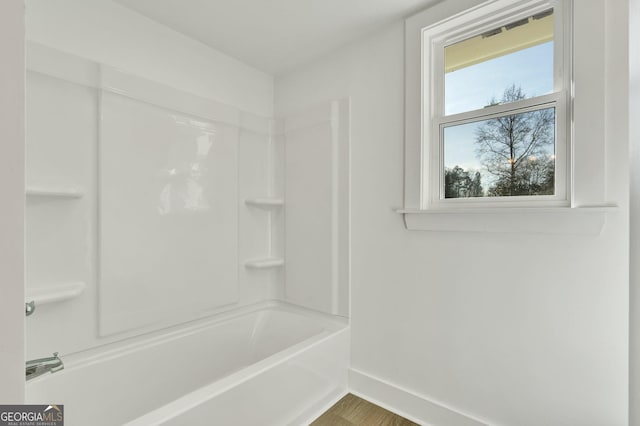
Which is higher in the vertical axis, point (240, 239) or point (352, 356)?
point (240, 239)

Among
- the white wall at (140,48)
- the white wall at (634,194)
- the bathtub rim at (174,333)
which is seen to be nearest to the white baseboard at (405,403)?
the bathtub rim at (174,333)

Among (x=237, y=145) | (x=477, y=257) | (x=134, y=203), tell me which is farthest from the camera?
(x=237, y=145)

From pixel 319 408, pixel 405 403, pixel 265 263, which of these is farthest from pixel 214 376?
pixel 405 403

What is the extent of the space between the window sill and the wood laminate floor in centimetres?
112

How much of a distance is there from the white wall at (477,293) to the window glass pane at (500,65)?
0.26m

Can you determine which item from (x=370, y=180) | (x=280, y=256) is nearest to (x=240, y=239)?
(x=280, y=256)

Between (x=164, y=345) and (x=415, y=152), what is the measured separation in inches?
74.4

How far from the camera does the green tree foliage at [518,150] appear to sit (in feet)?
4.73

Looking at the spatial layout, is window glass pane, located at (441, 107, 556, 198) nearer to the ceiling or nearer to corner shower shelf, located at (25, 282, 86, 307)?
the ceiling

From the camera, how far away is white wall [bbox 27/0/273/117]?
1.48m

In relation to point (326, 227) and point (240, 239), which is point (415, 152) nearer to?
point (326, 227)

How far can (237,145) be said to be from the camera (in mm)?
2266

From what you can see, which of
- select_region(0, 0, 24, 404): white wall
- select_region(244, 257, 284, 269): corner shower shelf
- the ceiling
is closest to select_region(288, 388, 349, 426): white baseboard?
select_region(244, 257, 284, 269): corner shower shelf

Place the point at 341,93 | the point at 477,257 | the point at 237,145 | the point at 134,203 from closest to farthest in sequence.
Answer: the point at 477,257 → the point at 134,203 → the point at 341,93 → the point at 237,145
